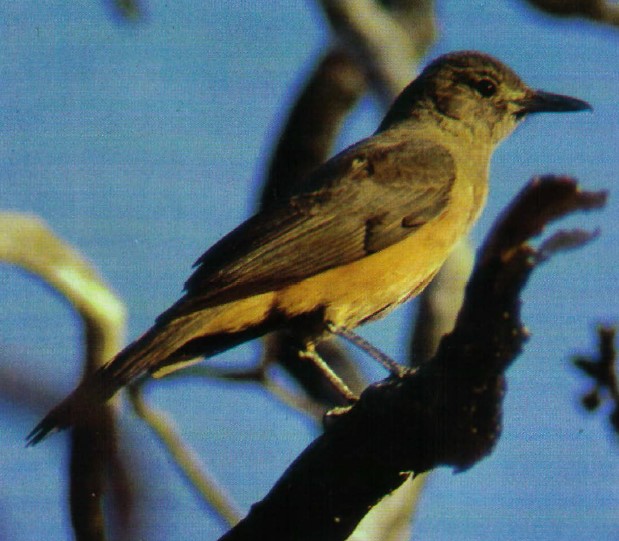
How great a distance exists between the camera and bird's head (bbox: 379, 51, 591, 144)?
732 centimetres

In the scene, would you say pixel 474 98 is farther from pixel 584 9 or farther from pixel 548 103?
pixel 584 9

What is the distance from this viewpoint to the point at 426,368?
3908 millimetres

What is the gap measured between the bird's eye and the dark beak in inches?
8.7

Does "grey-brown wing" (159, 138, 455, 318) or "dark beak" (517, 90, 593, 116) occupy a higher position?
"grey-brown wing" (159, 138, 455, 318)

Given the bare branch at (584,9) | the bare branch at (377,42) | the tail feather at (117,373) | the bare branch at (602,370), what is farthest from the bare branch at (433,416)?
the bare branch at (584,9)

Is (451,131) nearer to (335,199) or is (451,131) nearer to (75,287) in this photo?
(335,199)

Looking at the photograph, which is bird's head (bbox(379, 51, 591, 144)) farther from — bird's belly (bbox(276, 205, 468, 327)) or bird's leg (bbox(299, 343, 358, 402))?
bird's leg (bbox(299, 343, 358, 402))

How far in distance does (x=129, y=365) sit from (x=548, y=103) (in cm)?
378

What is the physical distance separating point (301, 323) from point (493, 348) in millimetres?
2371

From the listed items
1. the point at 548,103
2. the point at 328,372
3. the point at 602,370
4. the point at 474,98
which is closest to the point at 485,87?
the point at 474,98

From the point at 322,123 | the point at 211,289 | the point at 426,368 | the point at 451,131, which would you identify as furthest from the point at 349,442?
the point at 322,123

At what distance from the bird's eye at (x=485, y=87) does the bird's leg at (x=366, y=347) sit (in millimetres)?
2403

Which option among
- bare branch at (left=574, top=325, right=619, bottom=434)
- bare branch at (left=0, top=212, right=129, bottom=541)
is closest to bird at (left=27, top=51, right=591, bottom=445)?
bare branch at (left=0, top=212, right=129, bottom=541)

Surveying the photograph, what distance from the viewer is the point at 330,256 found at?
577 centimetres
